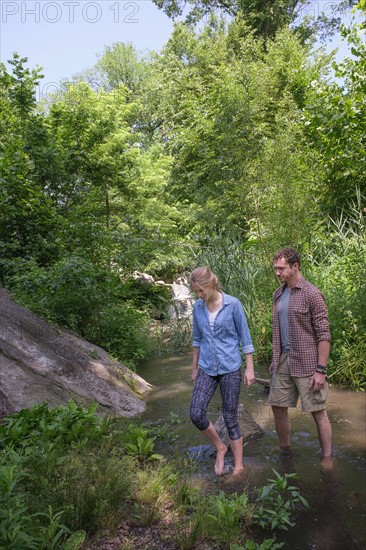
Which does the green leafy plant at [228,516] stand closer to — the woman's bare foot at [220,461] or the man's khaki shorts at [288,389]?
the woman's bare foot at [220,461]

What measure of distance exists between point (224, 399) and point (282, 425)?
2.60 feet

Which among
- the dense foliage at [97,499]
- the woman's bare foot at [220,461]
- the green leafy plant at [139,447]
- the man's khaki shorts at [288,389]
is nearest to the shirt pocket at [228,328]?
the man's khaki shorts at [288,389]

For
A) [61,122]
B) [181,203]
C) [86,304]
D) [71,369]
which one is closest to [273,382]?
[71,369]

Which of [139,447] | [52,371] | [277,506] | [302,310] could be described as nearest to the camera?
[277,506]

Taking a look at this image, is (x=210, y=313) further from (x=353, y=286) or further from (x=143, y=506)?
(x=353, y=286)

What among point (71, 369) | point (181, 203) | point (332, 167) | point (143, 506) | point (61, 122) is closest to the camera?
point (143, 506)

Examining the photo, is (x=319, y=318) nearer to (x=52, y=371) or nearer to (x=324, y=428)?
(x=324, y=428)

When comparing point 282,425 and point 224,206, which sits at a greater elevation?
point 224,206

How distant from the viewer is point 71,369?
6.98 meters

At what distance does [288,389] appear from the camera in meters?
4.67

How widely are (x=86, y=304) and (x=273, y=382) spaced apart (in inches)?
197

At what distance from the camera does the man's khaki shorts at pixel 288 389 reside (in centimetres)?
447

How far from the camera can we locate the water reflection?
351 cm

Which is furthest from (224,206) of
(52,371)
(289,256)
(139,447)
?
(139,447)
